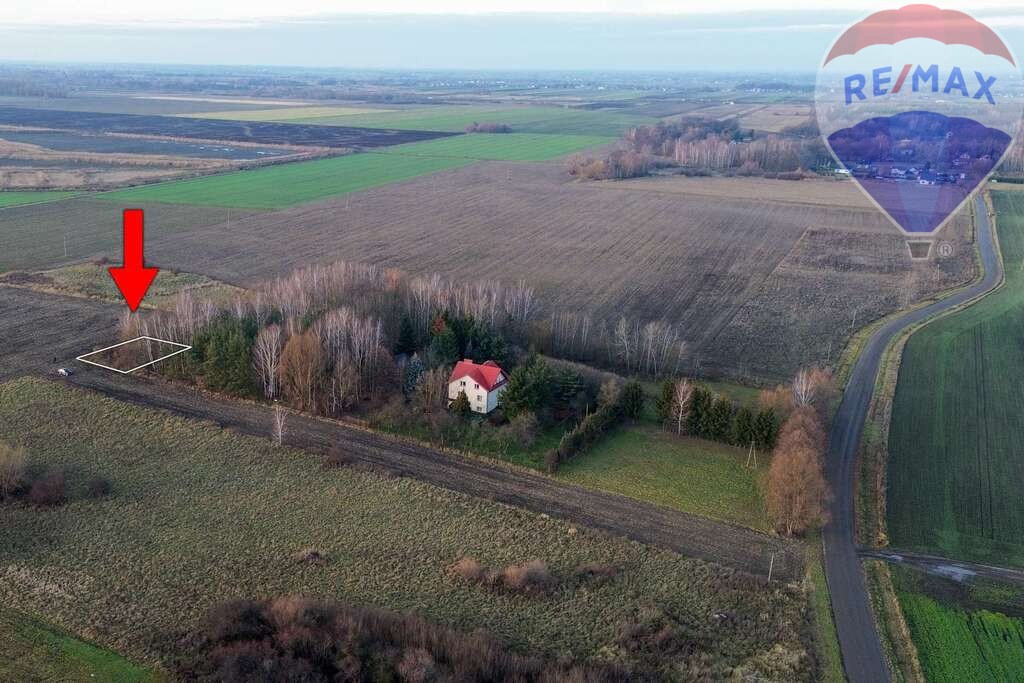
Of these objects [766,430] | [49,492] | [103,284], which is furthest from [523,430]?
[103,284]

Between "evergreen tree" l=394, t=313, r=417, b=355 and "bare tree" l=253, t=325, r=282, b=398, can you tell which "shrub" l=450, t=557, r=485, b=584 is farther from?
"evergreen tree" l=394, t=313, r=417, b=355

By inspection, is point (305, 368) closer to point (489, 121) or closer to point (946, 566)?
point (946, 566)

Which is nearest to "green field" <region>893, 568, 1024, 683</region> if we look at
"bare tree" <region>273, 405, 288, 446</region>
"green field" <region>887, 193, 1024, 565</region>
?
"green field" <region>887, 193, 1024, 565</region>

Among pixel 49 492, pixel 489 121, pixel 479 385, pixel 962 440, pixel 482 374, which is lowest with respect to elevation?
pixel 49 492

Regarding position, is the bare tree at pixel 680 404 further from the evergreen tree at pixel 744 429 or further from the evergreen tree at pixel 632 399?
the evergreen tree at pixel 744 429

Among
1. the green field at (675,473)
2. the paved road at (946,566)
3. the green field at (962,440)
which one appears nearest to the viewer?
the paved road at (946,566)

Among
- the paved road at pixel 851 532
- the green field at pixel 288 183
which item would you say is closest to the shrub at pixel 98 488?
the paved road at pixel 851 532
